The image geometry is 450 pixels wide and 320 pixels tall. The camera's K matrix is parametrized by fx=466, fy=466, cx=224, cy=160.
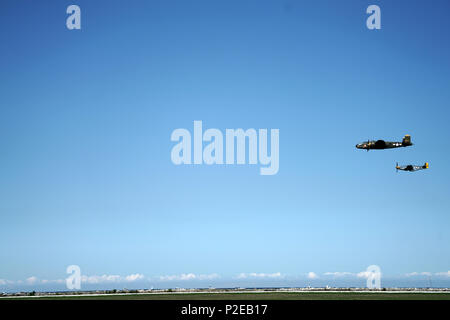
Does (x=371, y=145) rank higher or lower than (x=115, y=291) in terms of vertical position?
higher
